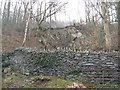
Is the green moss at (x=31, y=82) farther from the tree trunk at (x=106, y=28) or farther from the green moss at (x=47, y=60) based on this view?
the tree trunk at (x=106, y=28)

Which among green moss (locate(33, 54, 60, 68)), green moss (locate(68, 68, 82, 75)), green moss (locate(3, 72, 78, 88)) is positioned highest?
green moss (locate(33, 54, 60, 68))

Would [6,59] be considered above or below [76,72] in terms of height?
above

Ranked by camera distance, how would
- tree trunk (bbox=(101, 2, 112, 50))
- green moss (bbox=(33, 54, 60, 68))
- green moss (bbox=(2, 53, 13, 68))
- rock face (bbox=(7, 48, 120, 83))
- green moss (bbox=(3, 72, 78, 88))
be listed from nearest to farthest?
green moss (bbox=(3, 72, 78, 88)) → rock face (bbox=(7, 48, 120, 83)) → green moss (bbox=(33, 54, 60, 68)) → green moss (bbox=(2, 53, 13, 68)) → tree trunk (bbox=(101, 2, 112, 50))

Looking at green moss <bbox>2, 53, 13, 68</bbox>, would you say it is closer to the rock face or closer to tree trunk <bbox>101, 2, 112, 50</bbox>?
the rock face

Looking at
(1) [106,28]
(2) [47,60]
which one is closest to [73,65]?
(2) [47,60]

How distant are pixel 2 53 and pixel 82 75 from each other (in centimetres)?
458

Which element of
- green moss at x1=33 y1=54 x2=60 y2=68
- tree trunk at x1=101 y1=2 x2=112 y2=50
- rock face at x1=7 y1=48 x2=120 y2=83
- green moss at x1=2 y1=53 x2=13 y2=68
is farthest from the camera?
tree trunk at x1=101 y1=2 x2=112 y2=50

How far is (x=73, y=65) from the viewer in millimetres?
8117

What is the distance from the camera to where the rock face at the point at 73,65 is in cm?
789

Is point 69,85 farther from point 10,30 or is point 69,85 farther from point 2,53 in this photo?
point 10,30

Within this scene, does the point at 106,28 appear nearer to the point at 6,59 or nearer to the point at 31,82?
the point at 31,82

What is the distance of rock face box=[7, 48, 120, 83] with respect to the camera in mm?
7895

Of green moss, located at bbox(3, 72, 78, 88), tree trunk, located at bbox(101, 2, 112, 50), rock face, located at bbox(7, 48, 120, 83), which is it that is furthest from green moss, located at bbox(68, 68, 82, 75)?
tree trunk, located at bbox(101, 2, 112, 50)

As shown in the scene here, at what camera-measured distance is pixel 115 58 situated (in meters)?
8.14
